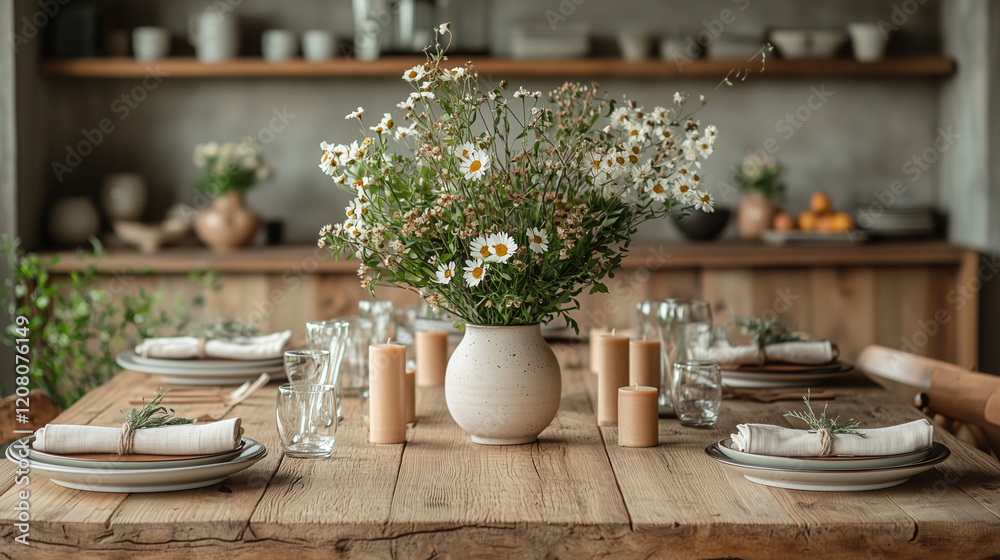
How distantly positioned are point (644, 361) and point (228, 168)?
2298mm

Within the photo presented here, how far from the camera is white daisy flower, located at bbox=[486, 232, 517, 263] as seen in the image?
1.18 m

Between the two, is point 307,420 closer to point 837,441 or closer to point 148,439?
point 148,439

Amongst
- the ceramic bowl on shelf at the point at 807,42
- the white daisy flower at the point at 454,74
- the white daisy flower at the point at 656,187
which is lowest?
the white daisy flower at the point at 656,187

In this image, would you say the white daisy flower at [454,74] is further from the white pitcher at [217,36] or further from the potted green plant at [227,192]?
the white pitcher at [217,36]

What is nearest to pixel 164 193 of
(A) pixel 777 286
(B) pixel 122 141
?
(B) pixel 122 141

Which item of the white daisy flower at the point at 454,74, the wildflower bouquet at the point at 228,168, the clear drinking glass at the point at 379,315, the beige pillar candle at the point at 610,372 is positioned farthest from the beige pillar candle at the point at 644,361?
the wildflower bouquet at the point at 228,168

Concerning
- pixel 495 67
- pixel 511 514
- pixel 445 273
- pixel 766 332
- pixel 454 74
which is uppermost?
pixel 495 67

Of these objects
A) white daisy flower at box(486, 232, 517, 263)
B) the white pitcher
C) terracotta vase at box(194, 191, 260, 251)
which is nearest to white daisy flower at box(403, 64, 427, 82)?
white daisy flower at box(486, 232, 517, 263)

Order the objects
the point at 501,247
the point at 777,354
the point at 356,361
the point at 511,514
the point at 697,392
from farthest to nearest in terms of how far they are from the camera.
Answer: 1. the point at 777,354
2. the point at 356,361
3. the point at 697,392
4. the point at 501,247
5. the point at 511,514

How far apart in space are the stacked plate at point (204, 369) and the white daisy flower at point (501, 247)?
725mm

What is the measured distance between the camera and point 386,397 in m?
1.33

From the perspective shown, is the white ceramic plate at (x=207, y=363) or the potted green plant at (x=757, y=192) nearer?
the white ceramic plate at (x=207, y=363)

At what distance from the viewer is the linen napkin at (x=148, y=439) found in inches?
43.5

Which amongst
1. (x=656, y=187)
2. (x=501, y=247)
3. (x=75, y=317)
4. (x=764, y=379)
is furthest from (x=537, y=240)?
(x=75, y=317)
